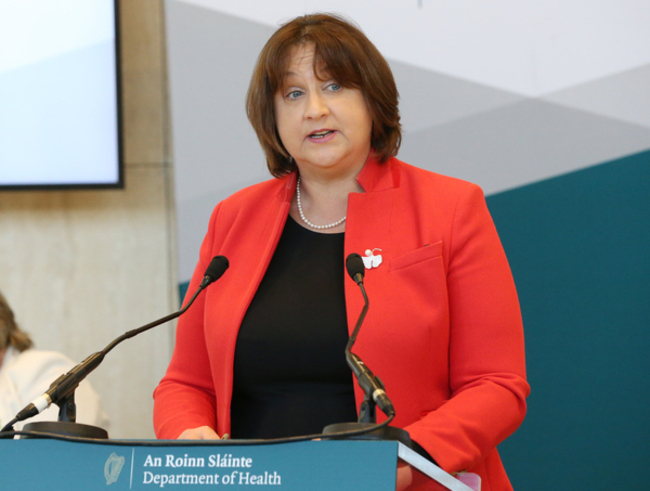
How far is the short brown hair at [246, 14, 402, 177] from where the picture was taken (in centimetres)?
144

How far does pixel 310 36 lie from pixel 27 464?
0.99m

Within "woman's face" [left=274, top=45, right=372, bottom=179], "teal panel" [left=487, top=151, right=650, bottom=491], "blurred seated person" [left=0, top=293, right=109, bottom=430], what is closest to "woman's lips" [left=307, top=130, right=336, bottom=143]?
"woman's face" [left=274, top=45, right=372, bottom=179]

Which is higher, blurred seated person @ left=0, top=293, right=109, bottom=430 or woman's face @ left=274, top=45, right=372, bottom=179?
woman's face @ left=274, top=45, right=372, bottom=179

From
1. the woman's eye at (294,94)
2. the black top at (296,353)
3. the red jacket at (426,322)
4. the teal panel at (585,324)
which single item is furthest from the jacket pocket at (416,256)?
the teal panel at (585,324)

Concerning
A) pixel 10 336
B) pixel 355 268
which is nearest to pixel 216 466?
pixel 355 268

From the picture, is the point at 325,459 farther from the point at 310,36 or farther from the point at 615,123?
the point at 615,123

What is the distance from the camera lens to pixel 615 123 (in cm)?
231

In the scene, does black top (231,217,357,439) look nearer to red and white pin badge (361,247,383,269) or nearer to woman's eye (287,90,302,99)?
red and white pin badge (361,247,383,269)

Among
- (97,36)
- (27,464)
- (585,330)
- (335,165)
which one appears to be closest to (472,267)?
(335,165)

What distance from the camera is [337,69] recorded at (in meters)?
1.43

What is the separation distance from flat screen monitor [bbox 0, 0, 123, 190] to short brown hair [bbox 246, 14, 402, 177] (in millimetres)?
1419

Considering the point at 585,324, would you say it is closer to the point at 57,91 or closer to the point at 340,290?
the point at 340,290

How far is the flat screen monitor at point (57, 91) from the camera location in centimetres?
277

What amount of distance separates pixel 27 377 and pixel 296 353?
58.0 inches
